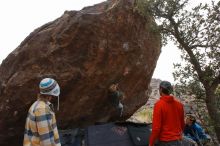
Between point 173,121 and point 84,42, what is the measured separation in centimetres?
359

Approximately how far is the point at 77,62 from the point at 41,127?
422 cm

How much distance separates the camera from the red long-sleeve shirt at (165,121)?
724 centimetres

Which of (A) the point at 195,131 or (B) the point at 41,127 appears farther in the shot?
(A) the point at 195,131

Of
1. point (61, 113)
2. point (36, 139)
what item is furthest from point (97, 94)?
point (36, 139)

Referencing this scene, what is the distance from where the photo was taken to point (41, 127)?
5953 millimetres

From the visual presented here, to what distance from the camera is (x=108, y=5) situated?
10688mm

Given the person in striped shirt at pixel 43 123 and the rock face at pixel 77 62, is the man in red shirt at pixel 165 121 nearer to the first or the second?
the person in striped shirt at pixel 43 123

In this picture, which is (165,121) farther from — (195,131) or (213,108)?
(195,131)

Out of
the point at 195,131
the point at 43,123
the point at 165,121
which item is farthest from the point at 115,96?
the point at 43,123

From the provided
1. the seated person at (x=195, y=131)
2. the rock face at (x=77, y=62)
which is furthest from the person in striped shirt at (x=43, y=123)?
the seated person at (x=195, y=131)

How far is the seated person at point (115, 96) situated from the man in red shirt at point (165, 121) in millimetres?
3336

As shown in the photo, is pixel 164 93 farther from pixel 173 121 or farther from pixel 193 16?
pixel 193 16

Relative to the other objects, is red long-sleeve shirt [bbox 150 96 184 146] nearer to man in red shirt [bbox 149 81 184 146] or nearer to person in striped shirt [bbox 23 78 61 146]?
man in red shirt [bbox 149 81 184 146]

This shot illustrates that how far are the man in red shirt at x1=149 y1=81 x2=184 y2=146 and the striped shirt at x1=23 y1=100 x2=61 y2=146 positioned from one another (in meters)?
2.04
